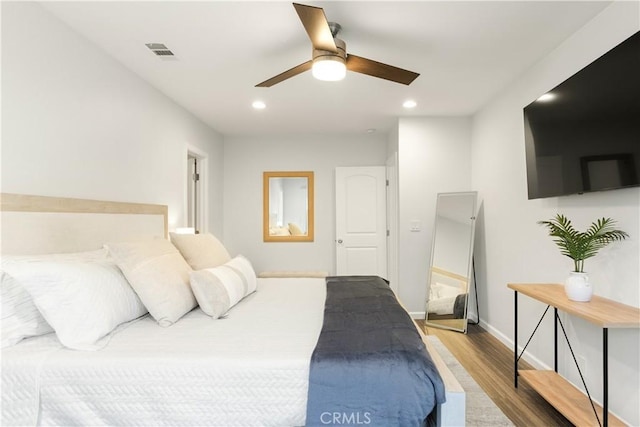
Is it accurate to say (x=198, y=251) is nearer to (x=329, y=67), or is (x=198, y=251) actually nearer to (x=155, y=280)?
(x=155, y=280)

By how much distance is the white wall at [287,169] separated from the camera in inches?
208

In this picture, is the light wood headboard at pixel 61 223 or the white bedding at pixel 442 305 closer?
the light wood headboard at pixel 61 223

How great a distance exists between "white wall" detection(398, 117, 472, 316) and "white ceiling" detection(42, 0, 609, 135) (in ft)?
1.77

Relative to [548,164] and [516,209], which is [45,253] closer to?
[548,164]

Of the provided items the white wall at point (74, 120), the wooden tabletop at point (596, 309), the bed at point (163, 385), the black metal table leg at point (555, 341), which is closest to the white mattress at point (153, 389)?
the bed at point (163, 385)

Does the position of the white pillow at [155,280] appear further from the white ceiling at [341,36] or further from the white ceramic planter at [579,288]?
the white ceramic planter at [579,288]

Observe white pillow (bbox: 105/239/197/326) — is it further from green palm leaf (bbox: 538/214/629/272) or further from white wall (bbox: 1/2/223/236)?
green palm leaf (bbox: 538/214/629/272)

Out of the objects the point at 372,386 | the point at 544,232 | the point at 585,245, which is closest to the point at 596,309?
the point at 585,245

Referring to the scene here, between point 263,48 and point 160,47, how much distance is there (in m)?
0.72

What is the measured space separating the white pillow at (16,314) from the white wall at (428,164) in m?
3.55

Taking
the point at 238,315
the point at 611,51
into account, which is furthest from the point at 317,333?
the point at 611,51

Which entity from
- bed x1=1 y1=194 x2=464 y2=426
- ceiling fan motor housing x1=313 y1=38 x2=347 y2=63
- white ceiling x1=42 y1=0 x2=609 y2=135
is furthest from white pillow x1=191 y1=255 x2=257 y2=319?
white ceiling x1=42 y1=0 x2=609 y2=135

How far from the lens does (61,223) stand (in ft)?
6.91

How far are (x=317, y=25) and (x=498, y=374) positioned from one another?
2795 millimetres
